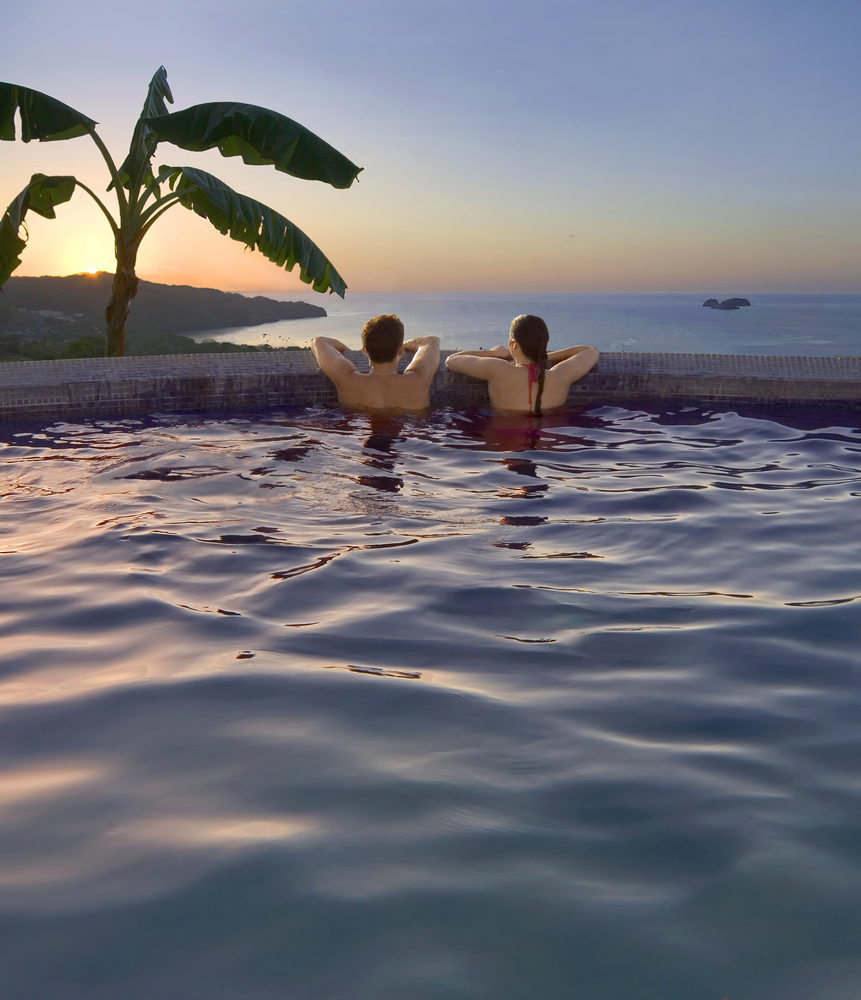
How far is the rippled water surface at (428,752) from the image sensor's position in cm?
129

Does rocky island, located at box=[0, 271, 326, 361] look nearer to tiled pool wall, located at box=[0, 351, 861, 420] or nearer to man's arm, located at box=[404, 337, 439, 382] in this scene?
tiled pool wall, located at box=[0, 351, 861, 420]

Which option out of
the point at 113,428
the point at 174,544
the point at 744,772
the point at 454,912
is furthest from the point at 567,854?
the point at 113,428

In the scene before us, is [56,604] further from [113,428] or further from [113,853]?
[113,428]

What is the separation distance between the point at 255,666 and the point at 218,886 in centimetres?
91

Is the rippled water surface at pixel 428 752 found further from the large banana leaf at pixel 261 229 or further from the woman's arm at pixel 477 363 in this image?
the large banana leaf at pixel 261 229

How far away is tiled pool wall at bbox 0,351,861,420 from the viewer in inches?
259

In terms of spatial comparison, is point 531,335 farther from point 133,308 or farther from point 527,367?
point 133,308

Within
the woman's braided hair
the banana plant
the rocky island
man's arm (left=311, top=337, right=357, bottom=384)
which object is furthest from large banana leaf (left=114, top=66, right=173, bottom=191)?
the rocky island

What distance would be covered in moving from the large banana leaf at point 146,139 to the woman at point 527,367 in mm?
4364

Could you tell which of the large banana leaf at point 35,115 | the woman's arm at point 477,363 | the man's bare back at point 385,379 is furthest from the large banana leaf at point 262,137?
the woman's arm at point 477,363

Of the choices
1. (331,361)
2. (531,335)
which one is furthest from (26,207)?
(531,335)

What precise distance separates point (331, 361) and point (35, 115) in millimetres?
3824

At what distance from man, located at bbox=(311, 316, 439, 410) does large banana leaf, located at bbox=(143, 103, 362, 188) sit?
6.35 ft

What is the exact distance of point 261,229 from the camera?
8.26 m
